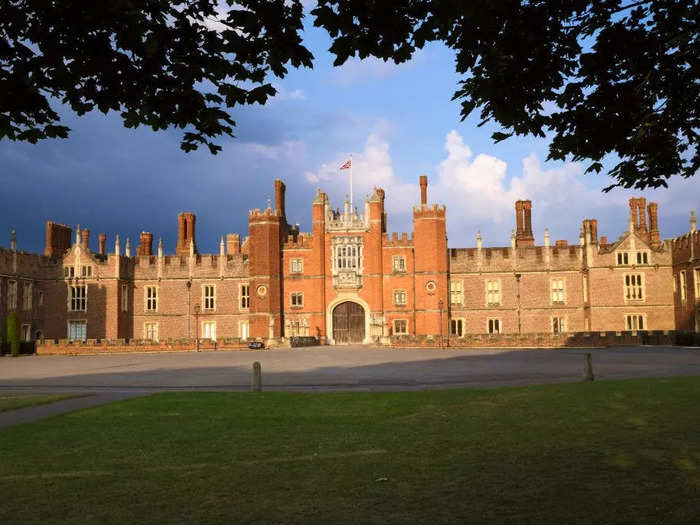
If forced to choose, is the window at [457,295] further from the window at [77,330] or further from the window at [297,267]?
the window at [77,330]

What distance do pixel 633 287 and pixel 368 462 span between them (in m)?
47.3

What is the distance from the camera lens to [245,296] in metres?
55.1

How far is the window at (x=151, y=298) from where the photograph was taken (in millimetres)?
56156

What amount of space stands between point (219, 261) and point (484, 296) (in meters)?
21.1

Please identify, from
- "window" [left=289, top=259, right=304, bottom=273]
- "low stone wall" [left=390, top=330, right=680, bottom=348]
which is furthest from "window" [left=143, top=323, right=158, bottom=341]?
"low stone wall" [left=390, top=330, right=680, bottom=348]

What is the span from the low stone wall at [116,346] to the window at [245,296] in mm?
9313

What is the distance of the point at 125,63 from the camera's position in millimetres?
6078

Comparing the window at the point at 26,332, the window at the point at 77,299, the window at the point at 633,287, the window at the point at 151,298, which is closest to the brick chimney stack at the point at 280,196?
the window at the point at 151,298

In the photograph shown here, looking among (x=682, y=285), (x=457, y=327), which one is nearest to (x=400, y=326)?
(x=457, y=327)

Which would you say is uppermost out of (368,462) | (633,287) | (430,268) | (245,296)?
(430,268)

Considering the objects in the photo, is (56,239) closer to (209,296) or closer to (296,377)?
(209,296)

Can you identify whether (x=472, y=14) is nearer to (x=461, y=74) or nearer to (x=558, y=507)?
(x=461, y=74)

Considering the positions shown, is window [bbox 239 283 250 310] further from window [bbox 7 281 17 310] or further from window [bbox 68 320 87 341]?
window [bbox 7 281 17 310]

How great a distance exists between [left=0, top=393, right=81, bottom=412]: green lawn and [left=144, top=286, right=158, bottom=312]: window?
40.9m
